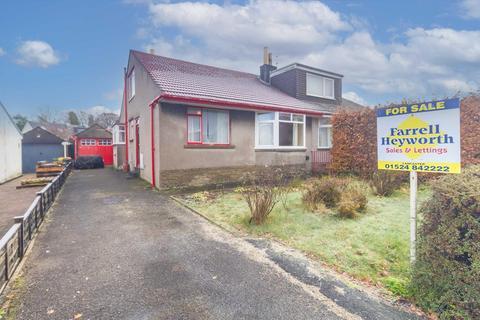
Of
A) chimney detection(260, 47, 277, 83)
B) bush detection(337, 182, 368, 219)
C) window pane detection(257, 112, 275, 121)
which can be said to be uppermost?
chimney detection(260, 47, 277, 83)

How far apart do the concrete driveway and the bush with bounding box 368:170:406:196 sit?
5202 mm

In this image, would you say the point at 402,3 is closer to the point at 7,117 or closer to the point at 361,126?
the point at 361,126

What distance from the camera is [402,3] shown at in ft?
31.3

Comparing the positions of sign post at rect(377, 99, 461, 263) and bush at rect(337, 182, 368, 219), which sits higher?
sign post at rect(377, 99, 461, 263)

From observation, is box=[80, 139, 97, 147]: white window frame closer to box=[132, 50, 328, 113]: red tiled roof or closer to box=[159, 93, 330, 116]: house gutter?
box=[132, 50, 328, 113]: red tiled roof

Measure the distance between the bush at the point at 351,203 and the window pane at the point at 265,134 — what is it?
5.54 metres

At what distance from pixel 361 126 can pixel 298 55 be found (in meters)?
11.9

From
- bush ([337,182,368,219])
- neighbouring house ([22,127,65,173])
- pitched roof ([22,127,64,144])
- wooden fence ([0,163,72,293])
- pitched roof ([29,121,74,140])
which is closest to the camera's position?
wooden fence ([0,163,72,293])

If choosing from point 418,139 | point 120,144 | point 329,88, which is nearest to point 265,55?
point 329,88

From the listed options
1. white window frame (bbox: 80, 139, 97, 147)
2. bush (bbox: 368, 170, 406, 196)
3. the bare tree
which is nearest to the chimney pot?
bush (bbox: 368, 170, 406, 196)

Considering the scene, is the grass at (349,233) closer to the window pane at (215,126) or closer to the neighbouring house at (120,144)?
the window pane at (215,126)

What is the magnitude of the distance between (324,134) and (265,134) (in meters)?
4.59

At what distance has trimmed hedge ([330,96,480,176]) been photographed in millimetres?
8250

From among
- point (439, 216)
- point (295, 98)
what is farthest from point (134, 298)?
point (295, 98)
